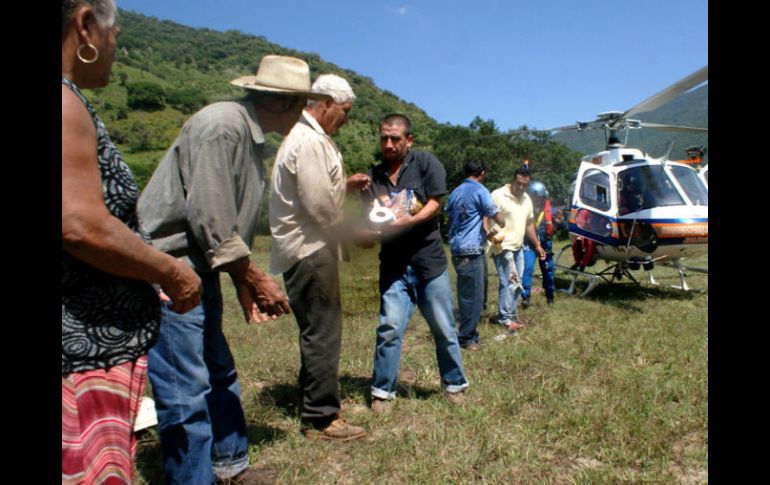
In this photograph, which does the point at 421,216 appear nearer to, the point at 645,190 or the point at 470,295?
the point at 470,295

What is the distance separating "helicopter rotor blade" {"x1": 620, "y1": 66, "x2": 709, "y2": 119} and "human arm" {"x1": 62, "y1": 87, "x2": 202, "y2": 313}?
404 cm

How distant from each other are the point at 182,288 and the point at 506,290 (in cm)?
506

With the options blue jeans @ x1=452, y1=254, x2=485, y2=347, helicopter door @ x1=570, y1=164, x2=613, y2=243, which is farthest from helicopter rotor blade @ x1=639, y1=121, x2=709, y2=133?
blue jeans @ x1=452, y1=254, x2=485, y2=347

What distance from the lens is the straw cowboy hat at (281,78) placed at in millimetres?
2414

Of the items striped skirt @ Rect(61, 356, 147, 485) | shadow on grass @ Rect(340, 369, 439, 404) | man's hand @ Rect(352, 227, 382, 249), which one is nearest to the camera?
striped skirt @ Rect(61, 356, 147, 485)

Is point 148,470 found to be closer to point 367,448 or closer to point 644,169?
point 367,448

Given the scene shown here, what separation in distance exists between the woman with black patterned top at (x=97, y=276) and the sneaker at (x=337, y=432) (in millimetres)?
1770

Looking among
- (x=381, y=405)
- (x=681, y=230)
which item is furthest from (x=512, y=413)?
(x=681, y=230)

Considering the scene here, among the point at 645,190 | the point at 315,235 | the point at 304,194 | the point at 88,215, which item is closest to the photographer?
the point at 88,215

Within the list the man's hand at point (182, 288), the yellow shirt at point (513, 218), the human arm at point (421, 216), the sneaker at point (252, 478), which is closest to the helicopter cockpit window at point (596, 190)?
the yellow shirt at point (513, 218)

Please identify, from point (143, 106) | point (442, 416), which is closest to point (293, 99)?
point (442, 416)

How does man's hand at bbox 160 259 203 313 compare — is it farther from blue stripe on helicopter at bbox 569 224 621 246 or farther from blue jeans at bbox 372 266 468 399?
blue stripe on helicopter at bbox 569 224 621 246

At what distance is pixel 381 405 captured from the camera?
11.5ft

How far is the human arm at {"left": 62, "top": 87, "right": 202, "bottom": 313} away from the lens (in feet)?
3.76
